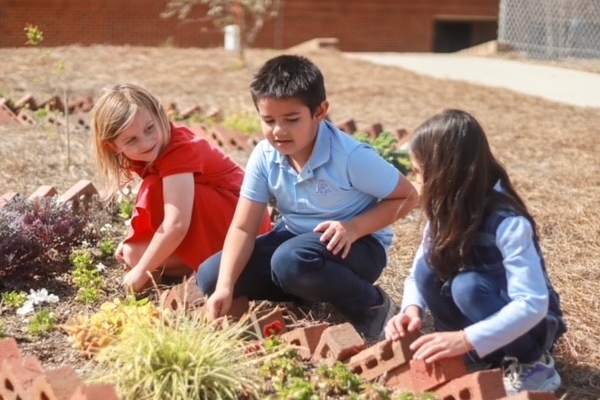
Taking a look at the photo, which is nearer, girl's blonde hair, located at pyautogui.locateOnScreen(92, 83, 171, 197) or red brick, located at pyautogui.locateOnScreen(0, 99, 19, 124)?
girl's blonde hair, located at pyautogui.locateOnScreen(92, 83, 171, 197)

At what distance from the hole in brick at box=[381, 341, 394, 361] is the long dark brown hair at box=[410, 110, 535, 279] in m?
0.35

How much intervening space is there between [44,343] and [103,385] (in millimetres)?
1049

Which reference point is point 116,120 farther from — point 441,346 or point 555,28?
point 555,28

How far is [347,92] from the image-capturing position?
36.2ft

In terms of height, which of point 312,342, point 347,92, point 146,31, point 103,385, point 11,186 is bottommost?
point 146,31

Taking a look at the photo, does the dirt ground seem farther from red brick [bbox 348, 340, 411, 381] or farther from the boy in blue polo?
red brick [bbox 348, 340, 411, 381]

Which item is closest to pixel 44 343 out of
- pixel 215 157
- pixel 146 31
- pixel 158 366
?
pixel 158 366

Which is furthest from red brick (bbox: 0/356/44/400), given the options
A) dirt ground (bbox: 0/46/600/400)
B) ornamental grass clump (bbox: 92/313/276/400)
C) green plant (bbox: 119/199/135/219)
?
green plant (bbox: 119/199/135/219)

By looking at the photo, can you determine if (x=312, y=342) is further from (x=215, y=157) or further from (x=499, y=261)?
(x=215, y=157)

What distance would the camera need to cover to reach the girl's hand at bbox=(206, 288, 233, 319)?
3516mm

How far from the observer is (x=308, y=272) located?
358cm

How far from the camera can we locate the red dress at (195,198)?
4.08m

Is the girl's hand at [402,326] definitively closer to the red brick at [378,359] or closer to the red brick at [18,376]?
the red brick at [378,359]

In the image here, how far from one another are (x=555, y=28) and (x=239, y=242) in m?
14.3
